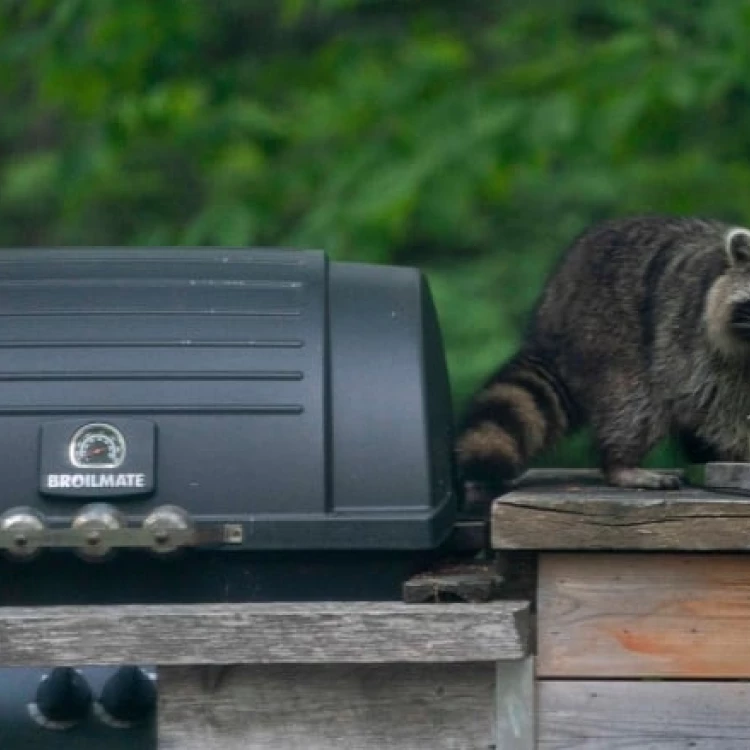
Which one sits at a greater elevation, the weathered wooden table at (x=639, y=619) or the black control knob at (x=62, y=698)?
the weathered wooden table at (x=639, y=619)

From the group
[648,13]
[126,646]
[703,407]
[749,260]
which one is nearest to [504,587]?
[126,646]

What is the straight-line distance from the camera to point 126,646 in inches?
117

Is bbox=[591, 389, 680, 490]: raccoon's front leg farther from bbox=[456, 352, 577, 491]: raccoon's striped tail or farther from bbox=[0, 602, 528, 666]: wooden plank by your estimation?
bbox=[0, 602, 528, 666]: wooden plank

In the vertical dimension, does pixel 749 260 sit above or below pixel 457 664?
above

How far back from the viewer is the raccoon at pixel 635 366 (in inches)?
163

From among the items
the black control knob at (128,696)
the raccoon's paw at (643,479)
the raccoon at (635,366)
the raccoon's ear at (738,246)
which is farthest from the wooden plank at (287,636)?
the raccoon's ear at (738,246)

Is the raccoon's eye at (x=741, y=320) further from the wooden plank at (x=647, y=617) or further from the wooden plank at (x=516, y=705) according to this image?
the wooden plank at (x=516, y=705)

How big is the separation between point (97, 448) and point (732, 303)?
157 cm

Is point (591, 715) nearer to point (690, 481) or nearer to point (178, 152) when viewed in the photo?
point (690, 481)

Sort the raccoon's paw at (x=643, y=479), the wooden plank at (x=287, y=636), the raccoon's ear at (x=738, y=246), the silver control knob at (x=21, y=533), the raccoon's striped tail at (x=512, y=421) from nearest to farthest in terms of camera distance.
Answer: the wooden plank at (x=287, y=636), the silver control knob at (x=21, y=533), the raccoon's paw at (x=643, y=479), the raccoon's striped tail at (x=512, y=421), the raccoon's ear at (x=738, y=246)

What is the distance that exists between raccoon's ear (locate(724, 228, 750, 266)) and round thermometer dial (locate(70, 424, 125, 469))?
162 centimetres

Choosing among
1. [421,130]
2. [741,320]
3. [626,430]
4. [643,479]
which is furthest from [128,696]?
[421,130]

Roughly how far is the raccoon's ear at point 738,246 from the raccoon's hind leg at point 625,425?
1.14 feet

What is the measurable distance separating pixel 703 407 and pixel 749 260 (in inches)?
14.1
